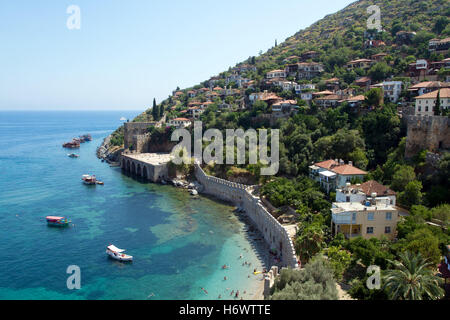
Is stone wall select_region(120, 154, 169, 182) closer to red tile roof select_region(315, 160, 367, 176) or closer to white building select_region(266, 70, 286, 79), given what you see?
red tile roof select_region(315, 160, 367, 176)

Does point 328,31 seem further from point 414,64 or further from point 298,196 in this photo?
point 298,196

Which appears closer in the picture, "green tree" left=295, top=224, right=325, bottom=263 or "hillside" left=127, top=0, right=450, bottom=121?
"green tree" left=295, top=224, right=325, bottom=263

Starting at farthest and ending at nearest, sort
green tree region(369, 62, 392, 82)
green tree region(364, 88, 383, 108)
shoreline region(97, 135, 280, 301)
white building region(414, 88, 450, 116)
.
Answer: green tree region(369, 62, 392, 82) → green tree region(364, 88, 383, 108) → white building region(414, 88, 450, 116) → shoreline region(97, 135, 280, 301)

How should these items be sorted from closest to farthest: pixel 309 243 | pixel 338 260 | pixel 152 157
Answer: pixel 338 260 < pixel 309 243 < pixel 152 157

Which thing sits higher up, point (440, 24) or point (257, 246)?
point (440, 24)

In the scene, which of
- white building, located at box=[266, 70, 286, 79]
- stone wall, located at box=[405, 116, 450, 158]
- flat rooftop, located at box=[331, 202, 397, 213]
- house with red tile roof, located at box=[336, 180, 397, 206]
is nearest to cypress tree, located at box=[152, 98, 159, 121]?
white building, located at box=[266, 70, 286, 79]

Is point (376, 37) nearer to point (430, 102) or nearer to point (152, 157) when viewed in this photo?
point (430, 102)

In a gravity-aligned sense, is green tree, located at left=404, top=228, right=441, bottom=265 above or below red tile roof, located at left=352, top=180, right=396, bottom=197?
below

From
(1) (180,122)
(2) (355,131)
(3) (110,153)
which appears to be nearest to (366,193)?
(2) (355,131)
